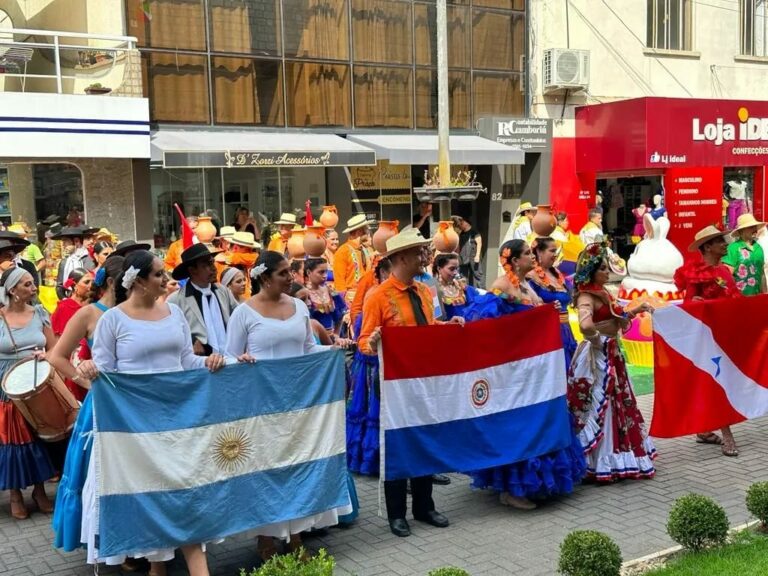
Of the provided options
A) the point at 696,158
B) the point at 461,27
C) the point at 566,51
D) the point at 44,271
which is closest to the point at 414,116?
the point at 461,27

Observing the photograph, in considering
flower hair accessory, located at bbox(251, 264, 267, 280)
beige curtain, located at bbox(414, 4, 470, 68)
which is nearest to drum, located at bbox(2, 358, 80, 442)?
flower hair accessory, located at bbox(251, 264, 267, 280)

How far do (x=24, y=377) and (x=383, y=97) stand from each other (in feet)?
50.5

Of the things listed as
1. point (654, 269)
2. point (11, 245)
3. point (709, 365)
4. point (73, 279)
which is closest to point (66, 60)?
point (11, 245)

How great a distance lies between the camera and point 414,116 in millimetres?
20750

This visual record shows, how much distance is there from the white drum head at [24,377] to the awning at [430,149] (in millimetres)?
13210

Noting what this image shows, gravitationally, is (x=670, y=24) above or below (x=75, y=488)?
above

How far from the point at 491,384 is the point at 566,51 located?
686 inches

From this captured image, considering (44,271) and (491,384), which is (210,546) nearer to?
(491,384)

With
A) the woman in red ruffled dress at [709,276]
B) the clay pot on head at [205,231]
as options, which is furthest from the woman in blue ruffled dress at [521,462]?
the clay pot on head at [205,231]

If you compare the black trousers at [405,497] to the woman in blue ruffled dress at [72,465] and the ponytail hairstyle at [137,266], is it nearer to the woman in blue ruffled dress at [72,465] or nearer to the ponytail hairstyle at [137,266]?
the woman in blue ruffled dress at [72,465]

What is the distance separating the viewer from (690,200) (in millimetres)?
22422

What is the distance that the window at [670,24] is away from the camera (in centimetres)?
2392

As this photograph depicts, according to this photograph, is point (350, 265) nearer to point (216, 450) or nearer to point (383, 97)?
point (216, 450)

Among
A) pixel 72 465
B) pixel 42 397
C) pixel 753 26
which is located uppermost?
pixel 753 26
